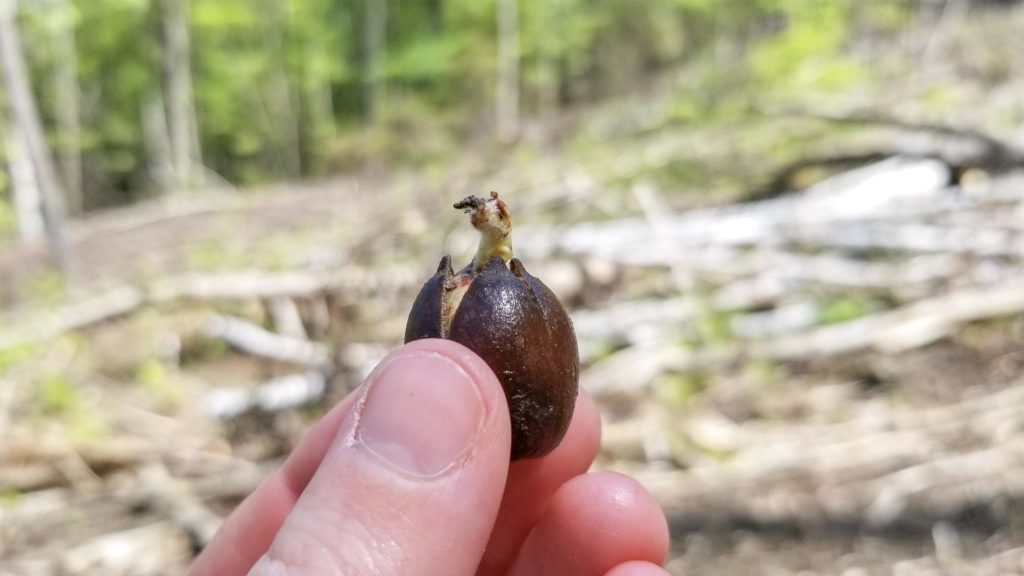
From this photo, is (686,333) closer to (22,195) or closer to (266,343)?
(266,343)

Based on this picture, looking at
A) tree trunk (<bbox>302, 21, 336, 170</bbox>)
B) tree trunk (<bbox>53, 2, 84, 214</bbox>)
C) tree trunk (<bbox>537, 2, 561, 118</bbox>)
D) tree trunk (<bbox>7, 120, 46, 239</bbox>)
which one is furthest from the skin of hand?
tree trunk (<bbox>302, 21, 336, 170</bbox>)

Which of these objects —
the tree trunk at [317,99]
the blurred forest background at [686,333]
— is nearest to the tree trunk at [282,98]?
the tree trunk at [317,99]

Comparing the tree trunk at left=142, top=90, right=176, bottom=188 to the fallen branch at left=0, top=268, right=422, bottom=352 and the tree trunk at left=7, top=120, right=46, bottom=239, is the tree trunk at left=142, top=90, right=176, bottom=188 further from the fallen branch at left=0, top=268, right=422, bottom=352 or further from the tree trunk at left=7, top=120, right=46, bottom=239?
the fallen branch at left=0, top=268, right=422, bottom=352

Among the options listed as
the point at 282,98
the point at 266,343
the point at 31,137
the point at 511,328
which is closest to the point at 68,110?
the point at 282,98

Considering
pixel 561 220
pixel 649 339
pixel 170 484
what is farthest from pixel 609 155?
pixel 170 484

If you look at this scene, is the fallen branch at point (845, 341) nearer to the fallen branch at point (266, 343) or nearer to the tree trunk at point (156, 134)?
the fallen branch at point (266, 343)

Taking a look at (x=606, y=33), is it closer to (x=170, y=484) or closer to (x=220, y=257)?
(x=220, y=257)
